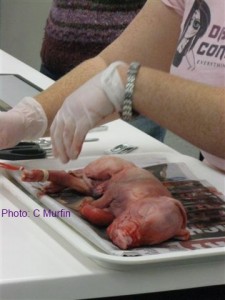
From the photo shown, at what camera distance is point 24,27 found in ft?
9.89

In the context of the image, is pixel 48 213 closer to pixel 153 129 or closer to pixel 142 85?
pixel 142 85

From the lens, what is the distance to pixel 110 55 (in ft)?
4.04

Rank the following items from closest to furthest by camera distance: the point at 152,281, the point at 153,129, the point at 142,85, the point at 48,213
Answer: the point at 152,281 → the point at 48,213 → the point at 142,85 → the point at 153,129

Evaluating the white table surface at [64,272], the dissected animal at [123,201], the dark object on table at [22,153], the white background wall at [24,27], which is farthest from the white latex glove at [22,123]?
the white background wall at [24,27]

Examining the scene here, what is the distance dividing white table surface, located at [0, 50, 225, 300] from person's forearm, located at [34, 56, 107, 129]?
1.12 feet

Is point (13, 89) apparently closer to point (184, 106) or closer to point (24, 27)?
point (184, 106)

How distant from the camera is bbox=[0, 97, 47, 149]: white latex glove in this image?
3.34ft

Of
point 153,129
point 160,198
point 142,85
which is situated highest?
point 142,85

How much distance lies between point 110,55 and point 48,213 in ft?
1.62

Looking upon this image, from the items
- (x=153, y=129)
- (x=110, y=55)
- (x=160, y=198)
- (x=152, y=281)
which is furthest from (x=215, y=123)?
(x=153, y=129)

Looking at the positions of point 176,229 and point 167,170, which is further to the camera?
point 167,170

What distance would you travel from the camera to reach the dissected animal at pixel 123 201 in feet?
2.45

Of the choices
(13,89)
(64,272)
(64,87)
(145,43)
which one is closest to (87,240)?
(64,272)

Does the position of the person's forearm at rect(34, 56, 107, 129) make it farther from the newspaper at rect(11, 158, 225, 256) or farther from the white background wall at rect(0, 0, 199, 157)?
the white background wall at rect(0, 0, 199, 157)
